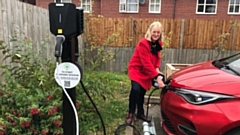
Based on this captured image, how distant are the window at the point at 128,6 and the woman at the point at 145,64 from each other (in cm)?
1370

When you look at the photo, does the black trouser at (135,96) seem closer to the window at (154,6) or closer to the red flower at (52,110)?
the red flower at (52,110)

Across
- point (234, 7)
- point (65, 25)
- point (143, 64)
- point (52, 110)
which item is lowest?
point (52, 110)

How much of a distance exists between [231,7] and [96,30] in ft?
43.0

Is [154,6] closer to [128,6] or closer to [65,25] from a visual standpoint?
[128,6]

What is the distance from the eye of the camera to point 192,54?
8.04m

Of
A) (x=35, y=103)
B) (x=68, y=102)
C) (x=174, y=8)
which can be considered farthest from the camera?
(x=174, y=8)

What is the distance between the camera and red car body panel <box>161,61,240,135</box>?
71.7 inches

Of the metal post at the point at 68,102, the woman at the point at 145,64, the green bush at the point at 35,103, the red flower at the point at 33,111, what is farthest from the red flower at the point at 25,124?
the woman at the point at 145,64

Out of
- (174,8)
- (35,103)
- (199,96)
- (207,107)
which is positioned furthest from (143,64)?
(174,8)

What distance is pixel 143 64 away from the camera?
2.72 metres

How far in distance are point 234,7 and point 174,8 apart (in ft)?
15.6

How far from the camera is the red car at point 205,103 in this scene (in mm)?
1829

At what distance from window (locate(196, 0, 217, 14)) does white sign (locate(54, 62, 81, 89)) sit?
53.3 ft

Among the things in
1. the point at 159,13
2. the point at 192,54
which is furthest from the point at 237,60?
the point at 159,13
